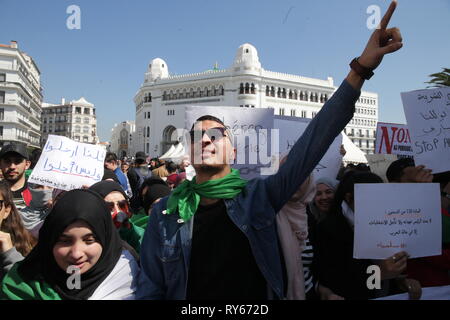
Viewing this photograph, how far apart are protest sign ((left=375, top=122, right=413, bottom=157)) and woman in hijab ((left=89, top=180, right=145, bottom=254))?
16.6 ft

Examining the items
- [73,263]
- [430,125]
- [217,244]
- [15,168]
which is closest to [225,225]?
[217,244]

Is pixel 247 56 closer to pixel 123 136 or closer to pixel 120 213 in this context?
pixel 123 136

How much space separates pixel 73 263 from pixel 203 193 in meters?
0.80

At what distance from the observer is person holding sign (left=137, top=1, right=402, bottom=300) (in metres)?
1.54

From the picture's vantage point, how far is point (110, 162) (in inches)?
253

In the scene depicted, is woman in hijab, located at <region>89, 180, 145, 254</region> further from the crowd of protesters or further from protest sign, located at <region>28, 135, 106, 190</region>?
protest sign, located at <region>28, 135, 106, 190</region>

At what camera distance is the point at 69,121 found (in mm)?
85188

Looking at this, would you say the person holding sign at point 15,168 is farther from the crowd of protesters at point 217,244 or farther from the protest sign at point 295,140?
the protest sign at point 295,140

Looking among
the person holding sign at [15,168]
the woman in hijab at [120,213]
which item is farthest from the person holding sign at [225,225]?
the person holding sign at [15,168]

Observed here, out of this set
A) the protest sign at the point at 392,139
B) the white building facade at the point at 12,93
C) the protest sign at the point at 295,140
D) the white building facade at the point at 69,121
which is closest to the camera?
the protest sign at the point at 295,140

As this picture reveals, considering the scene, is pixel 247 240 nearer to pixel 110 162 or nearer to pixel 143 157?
pixel 110 162

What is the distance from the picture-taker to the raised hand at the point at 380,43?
1.48m

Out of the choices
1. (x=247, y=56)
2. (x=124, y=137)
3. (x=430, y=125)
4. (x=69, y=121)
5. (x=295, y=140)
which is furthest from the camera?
(x=124, y=137)
